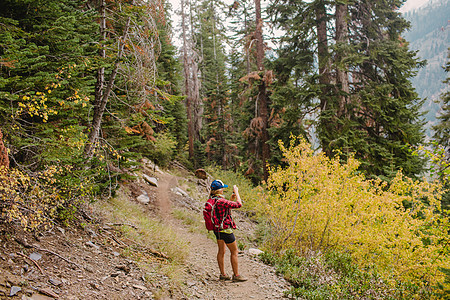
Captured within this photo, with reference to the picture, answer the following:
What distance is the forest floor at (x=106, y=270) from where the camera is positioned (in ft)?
9.55

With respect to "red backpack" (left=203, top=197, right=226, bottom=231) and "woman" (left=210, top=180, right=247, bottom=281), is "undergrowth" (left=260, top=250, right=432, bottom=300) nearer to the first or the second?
"woman" (left=210, top=180, right=247, bottom=281)

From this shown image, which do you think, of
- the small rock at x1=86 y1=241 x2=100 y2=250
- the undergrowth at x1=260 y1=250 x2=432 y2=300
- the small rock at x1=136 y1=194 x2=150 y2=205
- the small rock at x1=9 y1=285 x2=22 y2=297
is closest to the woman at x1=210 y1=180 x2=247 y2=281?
the undergrowth at x1=260 y1=250 x2=432 y2=300

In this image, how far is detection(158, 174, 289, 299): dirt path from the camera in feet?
14.8

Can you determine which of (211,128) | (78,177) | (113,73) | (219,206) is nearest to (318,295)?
(219,206)

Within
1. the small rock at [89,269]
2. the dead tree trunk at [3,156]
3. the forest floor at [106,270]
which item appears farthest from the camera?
the small rock at [89,269]

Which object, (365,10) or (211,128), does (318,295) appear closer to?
(365,10)

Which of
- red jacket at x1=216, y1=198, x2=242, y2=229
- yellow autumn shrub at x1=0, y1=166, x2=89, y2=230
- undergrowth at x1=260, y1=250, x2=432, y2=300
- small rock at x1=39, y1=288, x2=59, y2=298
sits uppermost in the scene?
yellow autumn shrub at x1=0, y1=166, x2=89, y2=230

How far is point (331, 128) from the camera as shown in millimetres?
11844

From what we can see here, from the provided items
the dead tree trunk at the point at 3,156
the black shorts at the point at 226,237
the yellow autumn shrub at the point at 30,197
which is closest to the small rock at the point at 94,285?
the yellow autumn shrub at the point at 30,197

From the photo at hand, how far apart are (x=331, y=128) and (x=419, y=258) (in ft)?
23.4

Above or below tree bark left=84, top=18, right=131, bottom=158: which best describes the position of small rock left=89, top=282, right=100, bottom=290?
below

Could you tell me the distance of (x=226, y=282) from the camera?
4.97m

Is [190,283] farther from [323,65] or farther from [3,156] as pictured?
[323,65]

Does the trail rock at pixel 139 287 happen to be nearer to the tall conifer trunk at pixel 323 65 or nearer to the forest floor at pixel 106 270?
the forest floor at pixel 106 270
